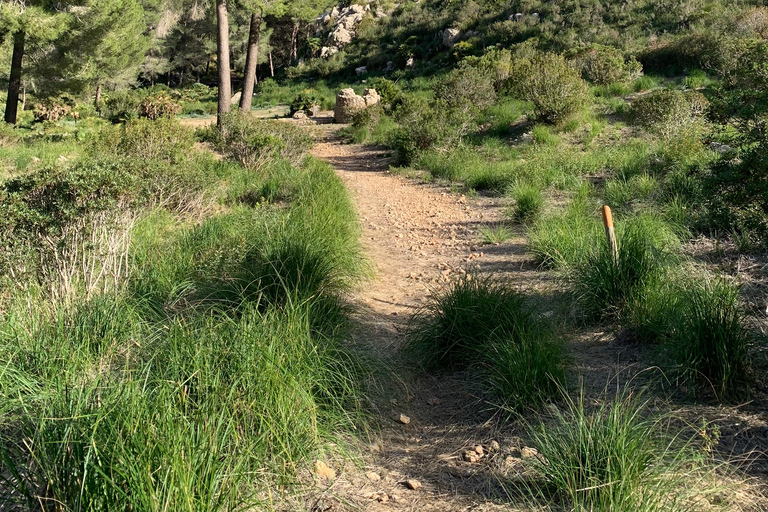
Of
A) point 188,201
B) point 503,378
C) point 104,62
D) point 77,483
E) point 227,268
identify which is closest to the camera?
point 77,483

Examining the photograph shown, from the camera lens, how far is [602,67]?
1666 centimetres

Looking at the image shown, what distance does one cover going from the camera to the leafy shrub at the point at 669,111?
10406 mm

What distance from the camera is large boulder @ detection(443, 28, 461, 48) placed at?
102 ft

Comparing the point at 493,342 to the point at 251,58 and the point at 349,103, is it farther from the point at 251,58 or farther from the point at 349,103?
the point at 349,103

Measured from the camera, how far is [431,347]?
13.7 ft

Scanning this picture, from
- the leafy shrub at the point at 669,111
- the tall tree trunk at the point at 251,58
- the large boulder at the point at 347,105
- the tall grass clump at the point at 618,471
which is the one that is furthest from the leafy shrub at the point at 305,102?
the tall grass clump at the point at 618,471

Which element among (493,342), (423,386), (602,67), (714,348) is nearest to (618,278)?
(714,348)

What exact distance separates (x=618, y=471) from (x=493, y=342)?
138cm

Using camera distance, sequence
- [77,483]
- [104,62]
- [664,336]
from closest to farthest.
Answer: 1. [77,483]
2. [664,336]
3. [104,62]

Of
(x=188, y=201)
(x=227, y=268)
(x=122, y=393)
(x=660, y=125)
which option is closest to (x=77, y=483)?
(x=122, y=393)

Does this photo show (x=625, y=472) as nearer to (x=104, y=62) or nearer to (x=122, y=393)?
(x=122, y=393)

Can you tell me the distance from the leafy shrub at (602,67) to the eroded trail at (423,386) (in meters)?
9.16

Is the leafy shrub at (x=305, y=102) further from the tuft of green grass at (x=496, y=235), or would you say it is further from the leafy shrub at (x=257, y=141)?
the tuft of green grass at (x=496, y=235)

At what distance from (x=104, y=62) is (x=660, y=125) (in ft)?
70.9
